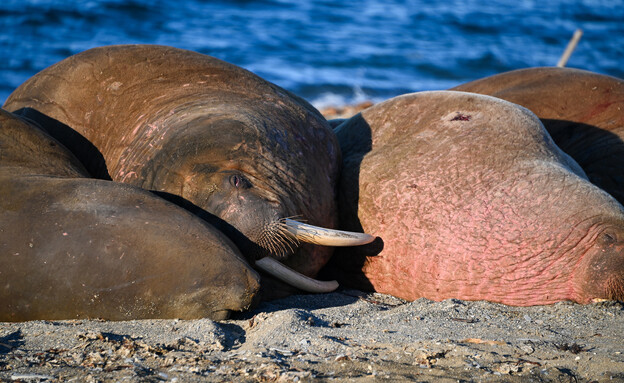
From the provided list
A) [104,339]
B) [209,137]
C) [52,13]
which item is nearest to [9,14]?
[52,13]

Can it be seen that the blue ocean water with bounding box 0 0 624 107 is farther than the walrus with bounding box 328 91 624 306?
Yes

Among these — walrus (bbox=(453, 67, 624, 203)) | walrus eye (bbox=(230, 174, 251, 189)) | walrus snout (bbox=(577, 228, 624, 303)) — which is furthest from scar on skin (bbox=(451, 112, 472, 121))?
walrus eye (bbox=(230, 174, 251, 189))

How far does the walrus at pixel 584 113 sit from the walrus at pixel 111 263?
313cm

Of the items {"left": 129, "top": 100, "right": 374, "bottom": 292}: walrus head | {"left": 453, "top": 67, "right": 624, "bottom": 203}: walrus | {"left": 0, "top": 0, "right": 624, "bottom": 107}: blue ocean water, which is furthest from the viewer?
{"left": 0, "top": 0, "right": 624, "bottom": 107}: blue ocean water

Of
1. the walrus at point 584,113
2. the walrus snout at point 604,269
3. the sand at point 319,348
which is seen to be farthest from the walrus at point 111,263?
the walrus at point 584,113

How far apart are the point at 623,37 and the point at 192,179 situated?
2184 cm

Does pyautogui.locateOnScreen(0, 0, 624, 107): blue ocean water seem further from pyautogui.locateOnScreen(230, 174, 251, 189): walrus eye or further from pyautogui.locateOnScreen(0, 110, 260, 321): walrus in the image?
pyautogui.locateOnScreen(0, 110, 260, 321): walrus

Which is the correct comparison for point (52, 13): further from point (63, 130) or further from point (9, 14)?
point (63, 130)

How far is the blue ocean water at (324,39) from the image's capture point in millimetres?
14742

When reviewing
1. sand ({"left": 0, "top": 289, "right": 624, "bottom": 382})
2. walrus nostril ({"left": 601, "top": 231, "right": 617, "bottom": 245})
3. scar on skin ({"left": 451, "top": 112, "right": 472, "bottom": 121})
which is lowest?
sand ({"left": 0, "top": 289, "right": 624, "bottom": 382})

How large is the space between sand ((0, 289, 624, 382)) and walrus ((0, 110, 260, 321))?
9cm

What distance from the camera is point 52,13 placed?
56.2 ft

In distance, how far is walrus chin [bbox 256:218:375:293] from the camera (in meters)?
3.86

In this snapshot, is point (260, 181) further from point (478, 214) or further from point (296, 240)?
point (478, 214)
